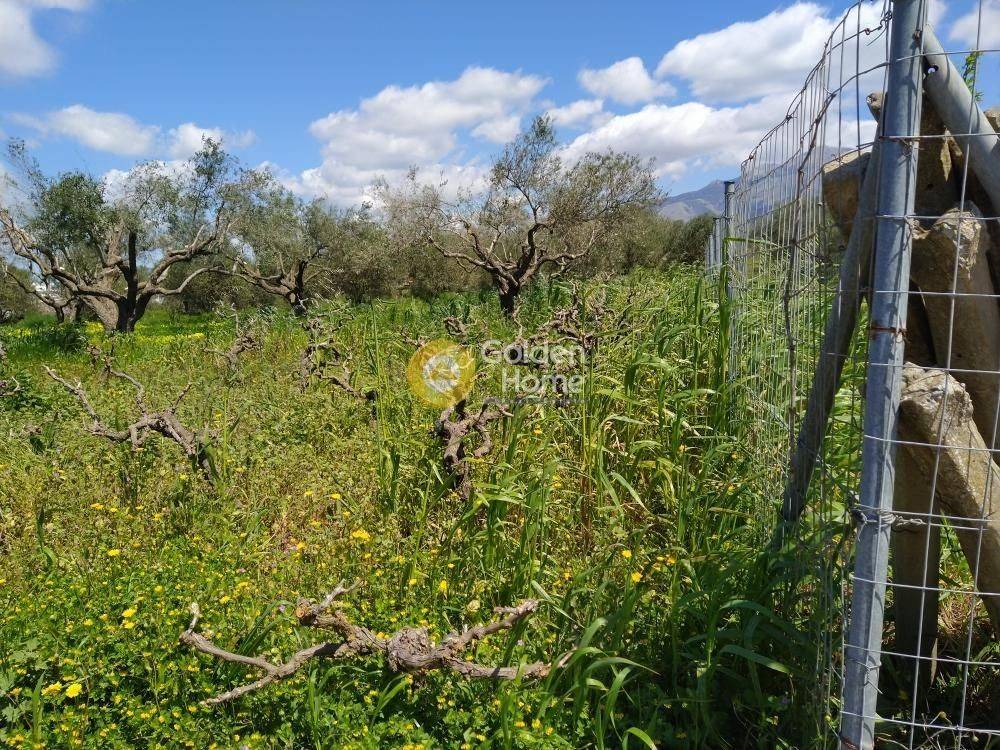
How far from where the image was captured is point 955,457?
1614mm

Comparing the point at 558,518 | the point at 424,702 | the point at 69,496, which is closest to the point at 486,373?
the point at 558,518

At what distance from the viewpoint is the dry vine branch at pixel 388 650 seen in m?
2.09

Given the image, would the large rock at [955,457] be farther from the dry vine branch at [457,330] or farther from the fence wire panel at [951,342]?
the dry vine branch at [457,330]

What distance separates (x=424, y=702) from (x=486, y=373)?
3233 millimetres

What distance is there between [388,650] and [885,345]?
1.68 meters

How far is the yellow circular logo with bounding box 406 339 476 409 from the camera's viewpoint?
4.96m

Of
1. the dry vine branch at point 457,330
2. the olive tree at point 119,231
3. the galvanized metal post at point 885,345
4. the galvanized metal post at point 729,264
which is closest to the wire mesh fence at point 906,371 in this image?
the galvanized metal post at point 885,345

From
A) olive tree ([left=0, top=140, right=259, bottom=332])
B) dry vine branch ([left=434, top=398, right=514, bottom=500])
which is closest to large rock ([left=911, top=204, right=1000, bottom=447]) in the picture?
dry vine branch ([left=434, top=398, right=514, bottom=500])

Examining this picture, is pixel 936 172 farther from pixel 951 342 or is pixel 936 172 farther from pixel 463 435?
pixel 463 435

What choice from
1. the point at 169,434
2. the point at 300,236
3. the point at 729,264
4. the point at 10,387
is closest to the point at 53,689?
the point at 169,434

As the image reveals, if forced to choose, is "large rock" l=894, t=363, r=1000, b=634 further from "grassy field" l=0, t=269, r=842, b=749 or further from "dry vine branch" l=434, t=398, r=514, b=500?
"dry vine branch" l=434, t=398, r=514, b=500

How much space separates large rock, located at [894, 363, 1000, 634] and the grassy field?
1.10 ft

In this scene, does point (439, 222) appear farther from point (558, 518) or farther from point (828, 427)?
point (828, 427)

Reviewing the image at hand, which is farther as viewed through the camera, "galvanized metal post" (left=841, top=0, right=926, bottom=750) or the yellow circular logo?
the yellow circular logo
